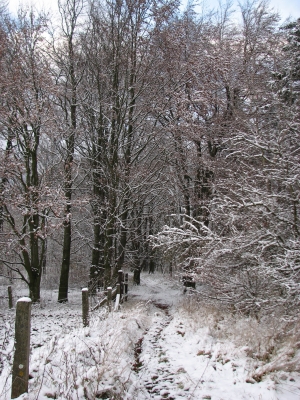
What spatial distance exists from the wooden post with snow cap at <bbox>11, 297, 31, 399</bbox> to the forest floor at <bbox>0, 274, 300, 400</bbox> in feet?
0.39

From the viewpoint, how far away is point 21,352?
3.36 meters

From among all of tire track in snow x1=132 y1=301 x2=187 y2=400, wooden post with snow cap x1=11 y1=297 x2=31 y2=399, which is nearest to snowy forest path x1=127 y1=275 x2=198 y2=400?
tire track in snow x1=132 y1=301 x2=187 y2=400

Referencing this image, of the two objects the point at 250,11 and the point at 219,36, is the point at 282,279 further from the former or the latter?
the point at 250,11

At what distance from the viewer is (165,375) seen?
4895mm

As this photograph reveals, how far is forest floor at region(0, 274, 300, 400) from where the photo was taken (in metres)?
3.86

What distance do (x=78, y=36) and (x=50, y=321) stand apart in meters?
12.6

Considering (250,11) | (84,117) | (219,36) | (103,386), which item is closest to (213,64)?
(219,36)

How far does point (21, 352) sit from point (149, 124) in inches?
467

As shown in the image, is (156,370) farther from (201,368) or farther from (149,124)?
(149,124)

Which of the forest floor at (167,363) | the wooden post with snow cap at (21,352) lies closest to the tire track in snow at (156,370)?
the forest floor at (167,363)

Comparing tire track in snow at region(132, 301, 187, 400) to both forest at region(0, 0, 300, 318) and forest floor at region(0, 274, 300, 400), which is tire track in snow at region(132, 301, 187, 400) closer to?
forest floor at region(0, 274, 300, 400)

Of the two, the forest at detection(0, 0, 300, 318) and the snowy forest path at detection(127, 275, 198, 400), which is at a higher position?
the forest at detection(0, 0, 300, 318)

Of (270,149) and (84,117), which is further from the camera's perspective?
(84,117)

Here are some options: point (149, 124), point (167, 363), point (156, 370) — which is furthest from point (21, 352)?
point (149, 124)
